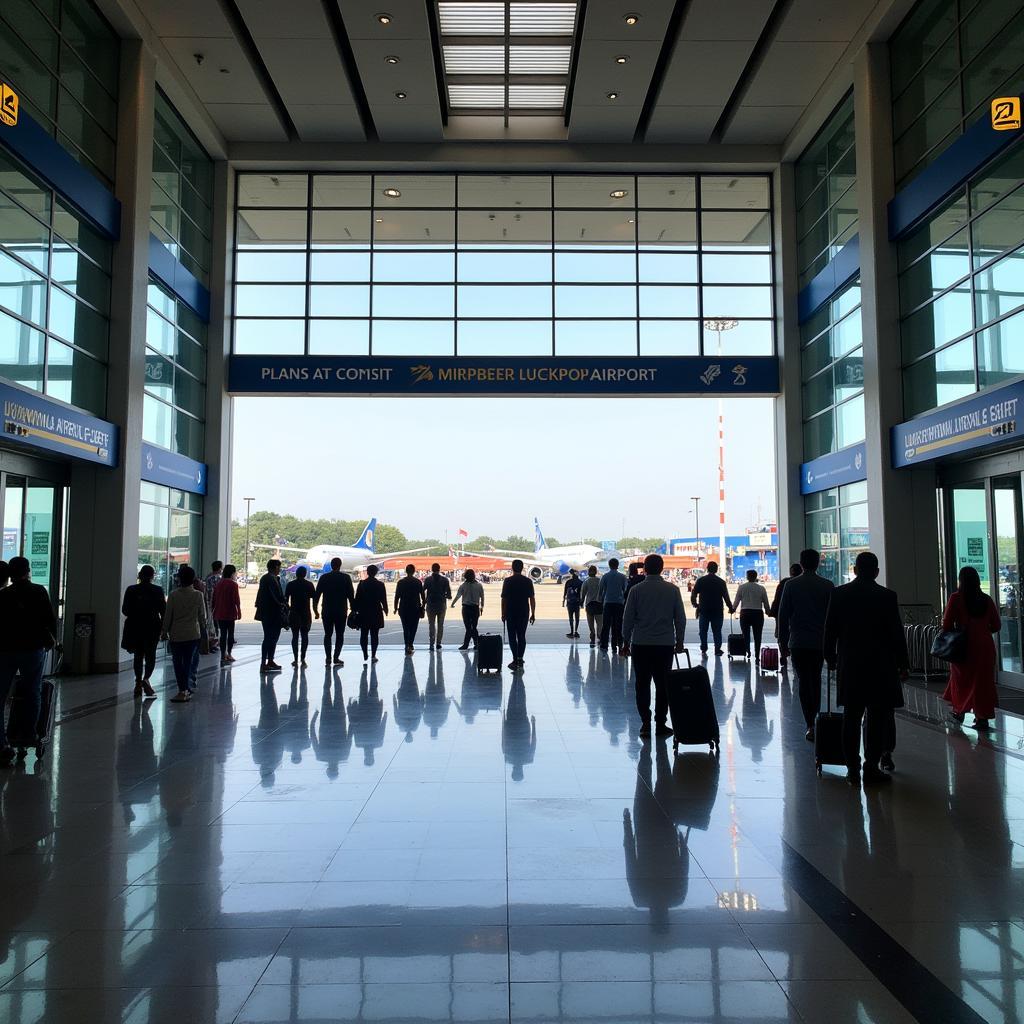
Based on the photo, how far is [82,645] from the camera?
1284 cm

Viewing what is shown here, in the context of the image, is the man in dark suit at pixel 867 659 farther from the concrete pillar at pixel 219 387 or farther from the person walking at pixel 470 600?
the concrete pillar at pixel 219 387

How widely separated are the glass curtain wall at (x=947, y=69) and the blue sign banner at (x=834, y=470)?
4.49 m

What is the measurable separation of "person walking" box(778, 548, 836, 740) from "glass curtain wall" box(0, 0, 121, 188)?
1108 cm

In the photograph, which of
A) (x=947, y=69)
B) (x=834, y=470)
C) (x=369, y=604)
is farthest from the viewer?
(x=834, y=470)

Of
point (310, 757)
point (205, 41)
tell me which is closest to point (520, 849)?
point (310, 757)

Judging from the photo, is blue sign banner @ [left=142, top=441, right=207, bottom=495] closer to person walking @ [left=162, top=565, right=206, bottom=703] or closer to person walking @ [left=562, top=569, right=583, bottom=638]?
person walking @ [left=162, top=565, right=206, bottom=703]

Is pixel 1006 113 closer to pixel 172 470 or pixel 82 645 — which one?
pixel 172 470

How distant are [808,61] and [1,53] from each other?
12743 mm

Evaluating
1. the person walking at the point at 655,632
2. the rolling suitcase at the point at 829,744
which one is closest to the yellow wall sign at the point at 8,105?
the person walking at the point at 655,632

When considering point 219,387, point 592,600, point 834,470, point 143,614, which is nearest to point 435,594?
point 592,600

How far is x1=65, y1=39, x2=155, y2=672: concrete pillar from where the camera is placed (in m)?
13.1

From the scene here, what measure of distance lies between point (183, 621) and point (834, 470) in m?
11.8

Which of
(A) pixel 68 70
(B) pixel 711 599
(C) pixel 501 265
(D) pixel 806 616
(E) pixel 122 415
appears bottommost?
(B) pixel 711 599

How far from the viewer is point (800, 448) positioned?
1848cm
